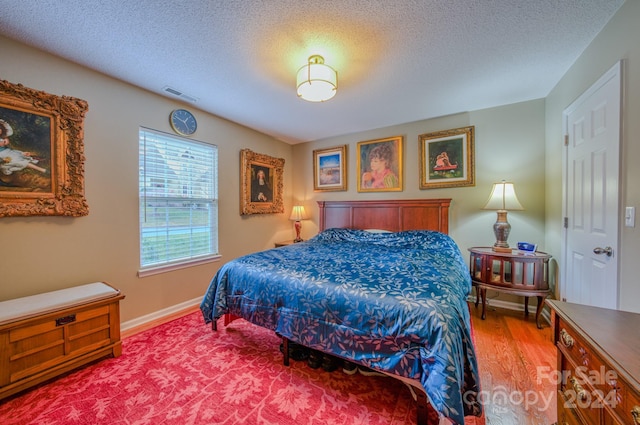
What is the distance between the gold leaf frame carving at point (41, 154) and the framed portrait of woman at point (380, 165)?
3333mm

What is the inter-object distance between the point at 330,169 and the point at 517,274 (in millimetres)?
2942

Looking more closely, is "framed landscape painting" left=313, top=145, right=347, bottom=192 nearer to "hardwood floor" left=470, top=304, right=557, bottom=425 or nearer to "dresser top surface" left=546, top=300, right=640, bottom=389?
"hardwood floor" left=470, top=304, right=557, bottom=425

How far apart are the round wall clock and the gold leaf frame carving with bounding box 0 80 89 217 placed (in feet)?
2.59

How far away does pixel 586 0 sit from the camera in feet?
4.86

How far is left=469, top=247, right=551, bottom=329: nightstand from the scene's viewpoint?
246 centimetres

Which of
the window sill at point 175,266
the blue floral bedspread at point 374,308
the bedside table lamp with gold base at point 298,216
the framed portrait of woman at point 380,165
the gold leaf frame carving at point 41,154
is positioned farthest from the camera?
the bedside table lamp with gold base at point 298,216

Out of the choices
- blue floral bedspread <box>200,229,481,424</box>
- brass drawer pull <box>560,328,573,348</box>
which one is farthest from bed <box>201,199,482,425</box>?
brass drawer pull <box>560,328,573,348</box>

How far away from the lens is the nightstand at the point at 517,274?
2457 millimetres

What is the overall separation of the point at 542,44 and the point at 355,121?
2.05 metres

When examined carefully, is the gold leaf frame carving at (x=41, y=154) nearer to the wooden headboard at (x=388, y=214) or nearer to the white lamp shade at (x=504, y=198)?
the wooden headboard at (x=388, y=214)

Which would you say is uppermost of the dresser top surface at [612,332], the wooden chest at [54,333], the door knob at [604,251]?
the door knob at [604,251]

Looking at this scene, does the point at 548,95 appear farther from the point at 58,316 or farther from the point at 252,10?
the point at 58,316

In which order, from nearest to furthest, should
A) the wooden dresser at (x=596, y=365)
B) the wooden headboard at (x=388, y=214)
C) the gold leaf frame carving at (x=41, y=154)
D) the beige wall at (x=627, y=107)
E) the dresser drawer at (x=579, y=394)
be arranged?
the wooden dresser at (x=596, y=365) → the dresser drawer at (x=579, y=394) → the beige wall at (x=627, y=107) → the gold leaf frame carving at (x=41, y=154) → the wooden headboard at (x=388, y=214)

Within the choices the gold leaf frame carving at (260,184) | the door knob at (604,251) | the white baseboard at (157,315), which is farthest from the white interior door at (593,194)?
the white baseboard at (157,315)
